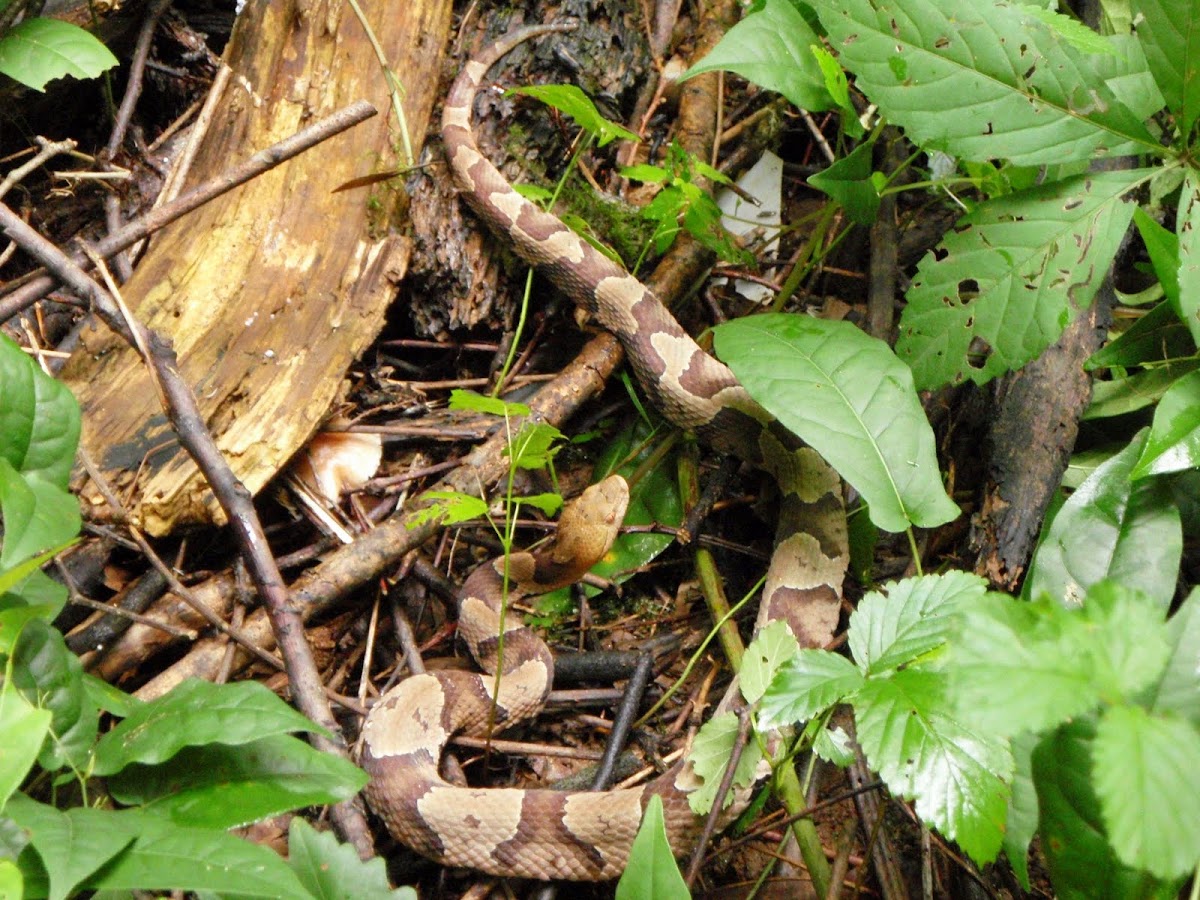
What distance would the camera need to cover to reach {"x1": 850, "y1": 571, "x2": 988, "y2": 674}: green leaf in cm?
167

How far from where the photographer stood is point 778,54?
238cm

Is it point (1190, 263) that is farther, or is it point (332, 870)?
point (1190, 263)

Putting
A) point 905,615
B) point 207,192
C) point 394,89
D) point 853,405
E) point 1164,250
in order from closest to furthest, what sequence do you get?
1. point 905,615
2. point 1164,250
3. point 853,405
4. point 207,192
5. point 394,89

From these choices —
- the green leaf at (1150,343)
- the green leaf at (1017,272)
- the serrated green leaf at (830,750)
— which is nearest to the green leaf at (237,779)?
the serrated green leaf at (830,750)

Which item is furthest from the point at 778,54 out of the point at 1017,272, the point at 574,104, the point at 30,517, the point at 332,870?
the point at 332,870

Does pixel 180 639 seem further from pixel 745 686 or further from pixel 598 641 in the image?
pixel 745 686

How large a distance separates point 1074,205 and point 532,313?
1.83 m

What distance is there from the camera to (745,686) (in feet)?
6.33

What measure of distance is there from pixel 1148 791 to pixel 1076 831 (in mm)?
523

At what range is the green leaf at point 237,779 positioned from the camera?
1.61 meters

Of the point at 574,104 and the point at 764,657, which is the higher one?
the point at 574,104

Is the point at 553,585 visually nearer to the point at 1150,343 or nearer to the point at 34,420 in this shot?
the point at 34,420

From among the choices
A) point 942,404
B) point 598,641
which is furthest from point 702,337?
point 598,641

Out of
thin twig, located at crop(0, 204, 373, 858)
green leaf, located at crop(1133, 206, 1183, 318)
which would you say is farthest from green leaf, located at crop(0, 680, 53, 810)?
green leaf, located at crop(1133, 206, 1183, 318)
